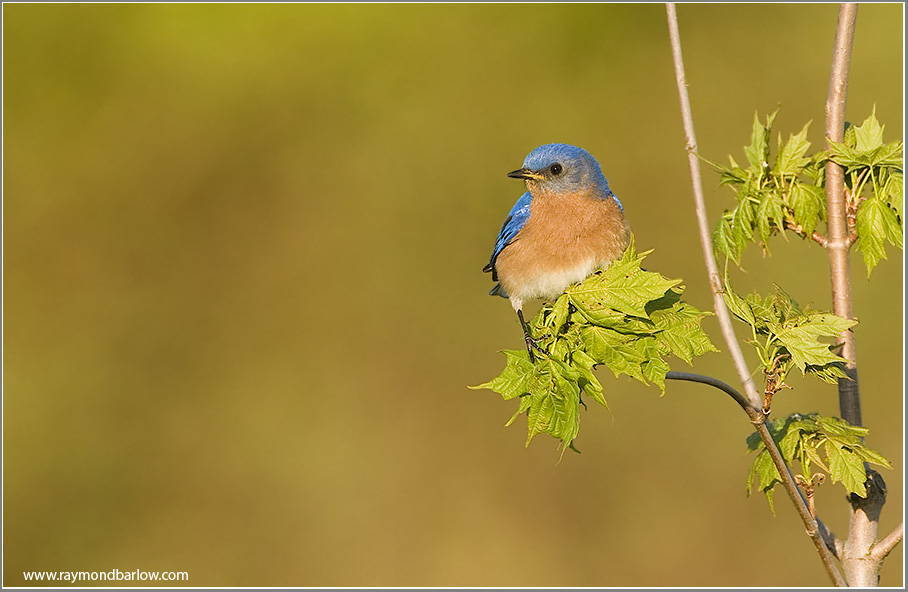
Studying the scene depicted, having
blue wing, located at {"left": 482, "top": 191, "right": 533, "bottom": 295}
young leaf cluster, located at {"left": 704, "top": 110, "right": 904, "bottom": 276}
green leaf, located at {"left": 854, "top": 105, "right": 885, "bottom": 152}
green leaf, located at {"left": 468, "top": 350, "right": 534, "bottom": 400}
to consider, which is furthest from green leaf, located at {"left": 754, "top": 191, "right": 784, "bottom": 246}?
blue wing, located at {"left": 482, "top": 191, "right": 533, "bottom": 295}

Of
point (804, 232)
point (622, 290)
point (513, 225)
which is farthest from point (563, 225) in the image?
point (622, 290)

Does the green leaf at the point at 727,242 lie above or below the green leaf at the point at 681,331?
above

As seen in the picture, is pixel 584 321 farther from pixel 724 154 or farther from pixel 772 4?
pixel 772 4

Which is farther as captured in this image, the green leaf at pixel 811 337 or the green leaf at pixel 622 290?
the green leaf at pixel 622 290

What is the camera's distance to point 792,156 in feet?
12.7

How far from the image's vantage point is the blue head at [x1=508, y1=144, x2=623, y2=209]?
4969 millimetres

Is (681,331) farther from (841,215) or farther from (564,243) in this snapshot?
(564,243)

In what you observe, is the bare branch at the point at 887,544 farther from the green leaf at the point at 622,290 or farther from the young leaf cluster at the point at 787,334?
the green leaf at the point at 622,290

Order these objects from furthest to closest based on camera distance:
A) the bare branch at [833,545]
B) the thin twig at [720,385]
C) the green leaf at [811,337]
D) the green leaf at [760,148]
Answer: the green leaf at [760,148], the bare branch at [833,545], the green leaf at [811,337], the thin twig at [720,385]

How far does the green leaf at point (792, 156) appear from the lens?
3838 millimetres

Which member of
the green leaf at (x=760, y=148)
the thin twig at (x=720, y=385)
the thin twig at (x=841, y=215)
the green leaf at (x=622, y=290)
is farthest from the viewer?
the green leaf at (x=760, y=148)

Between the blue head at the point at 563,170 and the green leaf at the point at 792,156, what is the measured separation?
131 cm

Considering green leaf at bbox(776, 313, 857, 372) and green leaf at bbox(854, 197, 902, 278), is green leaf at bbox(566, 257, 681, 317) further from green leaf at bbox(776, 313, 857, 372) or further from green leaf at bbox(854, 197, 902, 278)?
green leaf at bbox(854, 197, 902, 278)

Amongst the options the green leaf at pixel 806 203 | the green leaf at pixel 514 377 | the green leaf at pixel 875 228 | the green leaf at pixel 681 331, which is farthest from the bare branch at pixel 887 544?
the green leaf at pixel 514 377
